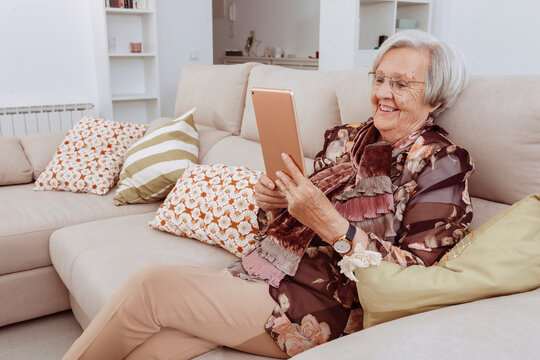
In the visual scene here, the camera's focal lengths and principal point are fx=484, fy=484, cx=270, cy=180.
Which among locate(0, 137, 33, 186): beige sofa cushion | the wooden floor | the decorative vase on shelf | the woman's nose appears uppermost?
the decorative vase on shelf

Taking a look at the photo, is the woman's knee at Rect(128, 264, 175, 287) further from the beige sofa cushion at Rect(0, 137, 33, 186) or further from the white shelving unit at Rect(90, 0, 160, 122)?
the white shelving unit at Rect(90, 0, 160, 122)

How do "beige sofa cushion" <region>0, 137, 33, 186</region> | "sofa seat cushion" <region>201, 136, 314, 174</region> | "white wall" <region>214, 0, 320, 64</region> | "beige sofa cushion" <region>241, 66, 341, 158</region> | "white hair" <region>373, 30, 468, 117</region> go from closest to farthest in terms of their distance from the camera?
1. "white hair" <region>373, 30, 468, 117</region>
2. "beige sofa cushion" <region>241, 66, 341, 158</region>
3. "sofa seat cushion" <region>201, 136, 314, 174</region>
4. "beige sofa cushion" <region>0, 137, 33, 186</region>
5. "white wall" <region>214, 0, 320, 64</region>

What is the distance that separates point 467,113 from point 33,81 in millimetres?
3540

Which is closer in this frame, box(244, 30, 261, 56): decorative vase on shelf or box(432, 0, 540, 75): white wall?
box(432, 0, 540, 75): white wall

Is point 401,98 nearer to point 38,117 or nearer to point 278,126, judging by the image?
point 278,126

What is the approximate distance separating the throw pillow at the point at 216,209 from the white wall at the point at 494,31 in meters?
2.53

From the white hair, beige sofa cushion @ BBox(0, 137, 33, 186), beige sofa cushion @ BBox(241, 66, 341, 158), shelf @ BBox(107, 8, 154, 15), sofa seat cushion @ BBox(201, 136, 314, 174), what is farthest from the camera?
shelf @ BBox(107, 8, 154, 15)

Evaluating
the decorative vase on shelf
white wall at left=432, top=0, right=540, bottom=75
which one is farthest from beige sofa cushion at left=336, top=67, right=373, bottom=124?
the decorative vase on shelf

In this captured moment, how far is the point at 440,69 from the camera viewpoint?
1.24 meters

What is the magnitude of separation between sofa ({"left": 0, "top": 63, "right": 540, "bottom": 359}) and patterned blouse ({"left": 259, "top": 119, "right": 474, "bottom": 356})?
0.13 metres

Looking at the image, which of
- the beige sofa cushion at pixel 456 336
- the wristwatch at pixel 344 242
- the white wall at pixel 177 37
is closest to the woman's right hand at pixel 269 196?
the wristwatch at pixel 344 242

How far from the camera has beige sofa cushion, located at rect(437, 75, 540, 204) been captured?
1.16 metres

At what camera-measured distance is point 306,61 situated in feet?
16.5

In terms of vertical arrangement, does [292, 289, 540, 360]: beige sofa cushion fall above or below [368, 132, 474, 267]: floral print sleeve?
below
